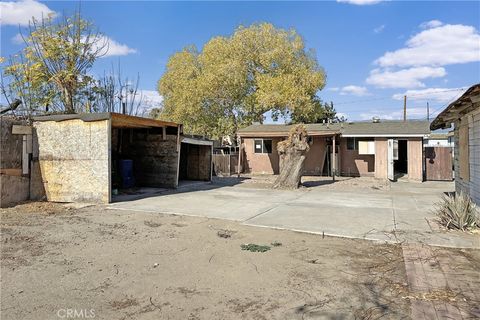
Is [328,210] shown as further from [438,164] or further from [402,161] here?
[402,161]

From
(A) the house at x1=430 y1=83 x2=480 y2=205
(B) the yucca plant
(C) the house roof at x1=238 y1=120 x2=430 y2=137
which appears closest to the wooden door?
(C) the house roof at x1=238 y1=120 x2=430 y2=137

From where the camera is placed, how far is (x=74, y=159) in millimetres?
10508

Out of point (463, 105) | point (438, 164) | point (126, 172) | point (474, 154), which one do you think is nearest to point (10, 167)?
point (126, 172)

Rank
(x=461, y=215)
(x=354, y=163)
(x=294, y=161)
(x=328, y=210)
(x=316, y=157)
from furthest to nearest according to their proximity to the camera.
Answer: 1. (x=316, y=157)
2. (x=354, y=163)
3. (x=294, y=161)
4. (x=328, y=210)
5. (x=461, y=215)

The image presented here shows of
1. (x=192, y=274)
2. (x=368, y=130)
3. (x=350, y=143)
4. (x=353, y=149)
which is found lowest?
(x=192, y=274)

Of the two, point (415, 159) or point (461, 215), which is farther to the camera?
point (415, 159)

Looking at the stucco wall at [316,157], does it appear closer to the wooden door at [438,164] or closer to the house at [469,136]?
the wooden door at [438,164]

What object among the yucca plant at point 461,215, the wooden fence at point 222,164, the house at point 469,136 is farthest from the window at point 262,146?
the yucca plant at point 461,215

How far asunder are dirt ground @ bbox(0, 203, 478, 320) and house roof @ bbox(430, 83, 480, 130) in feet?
10.2

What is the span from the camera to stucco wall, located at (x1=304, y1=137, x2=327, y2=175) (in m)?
22.2

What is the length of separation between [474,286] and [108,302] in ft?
13.8

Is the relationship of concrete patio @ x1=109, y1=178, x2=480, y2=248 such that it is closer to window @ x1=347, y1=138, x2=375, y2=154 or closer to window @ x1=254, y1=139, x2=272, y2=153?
window @ x1=347, y1=138, x2=375, y2=154

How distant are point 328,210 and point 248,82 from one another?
69.2ft

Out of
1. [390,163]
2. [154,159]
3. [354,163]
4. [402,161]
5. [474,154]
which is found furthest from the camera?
[402,161]
